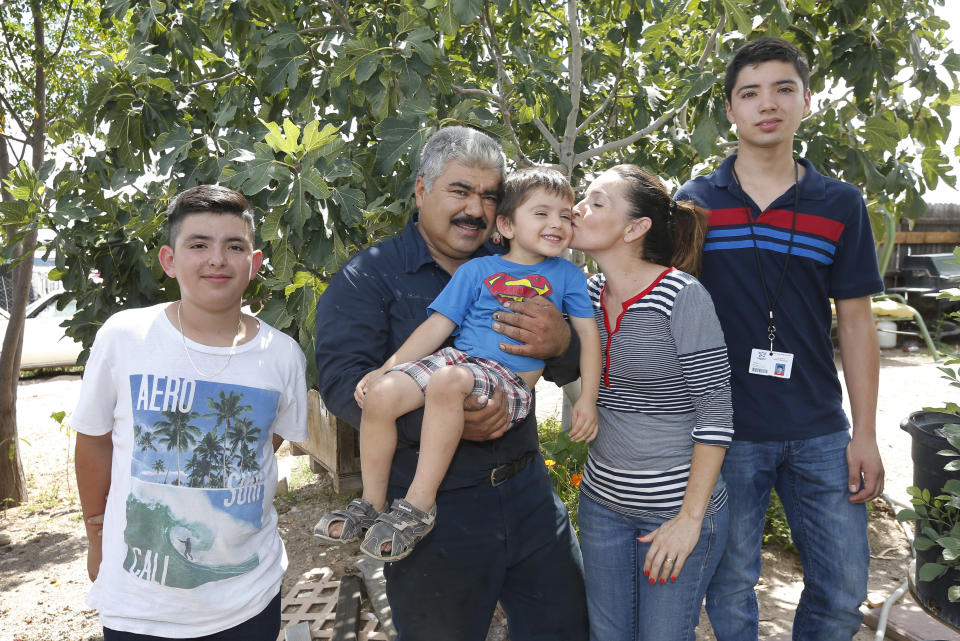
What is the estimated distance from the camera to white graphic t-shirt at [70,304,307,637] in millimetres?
1604

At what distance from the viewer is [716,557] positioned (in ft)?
5.70

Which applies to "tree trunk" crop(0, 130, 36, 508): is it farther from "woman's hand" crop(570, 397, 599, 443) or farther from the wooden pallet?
"woman's hand" crop(570, 397, 599, 443)

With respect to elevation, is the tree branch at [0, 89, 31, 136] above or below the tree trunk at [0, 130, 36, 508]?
above

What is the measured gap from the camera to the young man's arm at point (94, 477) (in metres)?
1.70

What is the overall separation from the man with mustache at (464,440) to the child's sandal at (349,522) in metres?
0.12

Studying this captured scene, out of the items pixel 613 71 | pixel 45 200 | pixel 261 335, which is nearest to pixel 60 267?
pixel 45 200

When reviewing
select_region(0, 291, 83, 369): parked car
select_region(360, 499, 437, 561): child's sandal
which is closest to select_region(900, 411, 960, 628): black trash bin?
select_region(360, 499, 437, 561): child's sandal

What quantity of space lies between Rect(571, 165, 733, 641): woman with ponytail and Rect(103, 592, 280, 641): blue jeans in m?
0.80

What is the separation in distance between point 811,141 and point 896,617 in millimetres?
2120

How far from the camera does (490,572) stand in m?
1.78

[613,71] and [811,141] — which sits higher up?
[613,71]

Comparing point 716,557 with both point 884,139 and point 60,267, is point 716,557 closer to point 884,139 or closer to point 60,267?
point 884,139

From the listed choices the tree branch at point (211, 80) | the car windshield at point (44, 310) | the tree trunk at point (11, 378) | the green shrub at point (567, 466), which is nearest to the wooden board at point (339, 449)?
the green shrub at point (567, 466)

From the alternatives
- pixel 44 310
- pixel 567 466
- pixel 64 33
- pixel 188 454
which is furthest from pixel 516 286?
pixel 44 310
